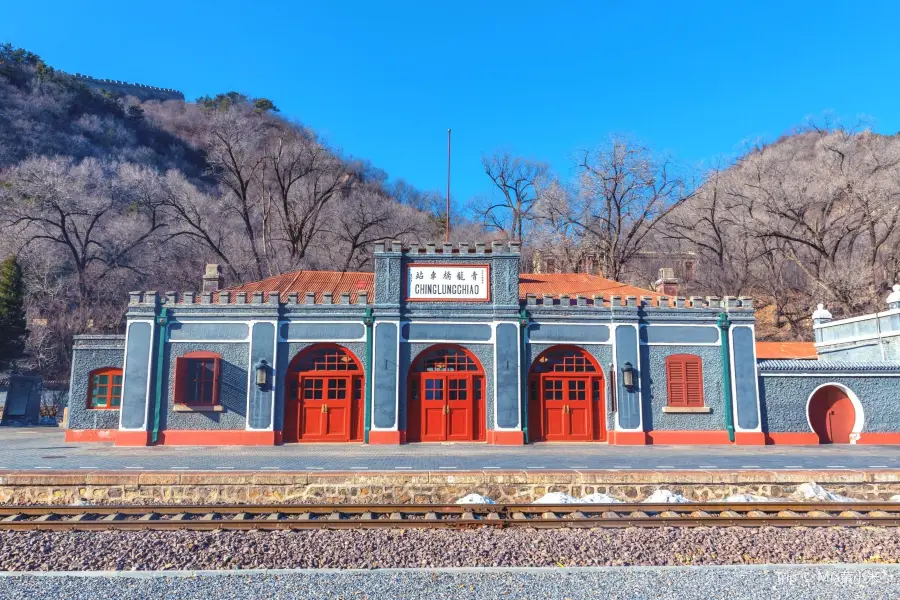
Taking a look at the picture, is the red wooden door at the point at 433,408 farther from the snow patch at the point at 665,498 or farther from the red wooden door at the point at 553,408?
the snow patch at the point at 665,498

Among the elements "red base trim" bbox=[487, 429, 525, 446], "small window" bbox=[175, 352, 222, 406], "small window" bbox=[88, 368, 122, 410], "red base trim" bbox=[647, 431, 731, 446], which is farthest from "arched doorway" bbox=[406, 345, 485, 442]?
"small window" bbox=[88, 368, 122, 410]

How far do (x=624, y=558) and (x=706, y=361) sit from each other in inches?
475

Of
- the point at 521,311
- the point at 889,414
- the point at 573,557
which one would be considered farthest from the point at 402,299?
the point at 889,414

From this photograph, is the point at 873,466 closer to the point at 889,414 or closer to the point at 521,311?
the point at 889,414

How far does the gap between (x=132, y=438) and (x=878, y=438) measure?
2129cm

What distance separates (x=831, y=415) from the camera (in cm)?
1894

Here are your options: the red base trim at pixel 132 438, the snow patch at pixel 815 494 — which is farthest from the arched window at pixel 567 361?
the red base trim at pixel 132 438

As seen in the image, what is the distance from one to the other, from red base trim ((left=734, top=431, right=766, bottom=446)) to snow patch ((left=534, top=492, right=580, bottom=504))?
9.13 metres

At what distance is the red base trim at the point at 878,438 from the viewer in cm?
1856

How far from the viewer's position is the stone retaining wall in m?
11.2

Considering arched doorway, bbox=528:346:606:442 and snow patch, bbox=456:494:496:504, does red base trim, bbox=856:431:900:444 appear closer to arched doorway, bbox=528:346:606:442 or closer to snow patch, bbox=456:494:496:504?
arched doorway, bbox=528:346:606:442

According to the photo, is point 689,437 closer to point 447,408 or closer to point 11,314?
point 447,408

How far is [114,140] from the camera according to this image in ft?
229

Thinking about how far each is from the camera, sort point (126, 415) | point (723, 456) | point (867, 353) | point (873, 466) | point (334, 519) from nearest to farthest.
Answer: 1. point (334, 519)
2. point (873, 466)
3. point (723, 456)
4. point (126, 415)
5. point (867, 353)
